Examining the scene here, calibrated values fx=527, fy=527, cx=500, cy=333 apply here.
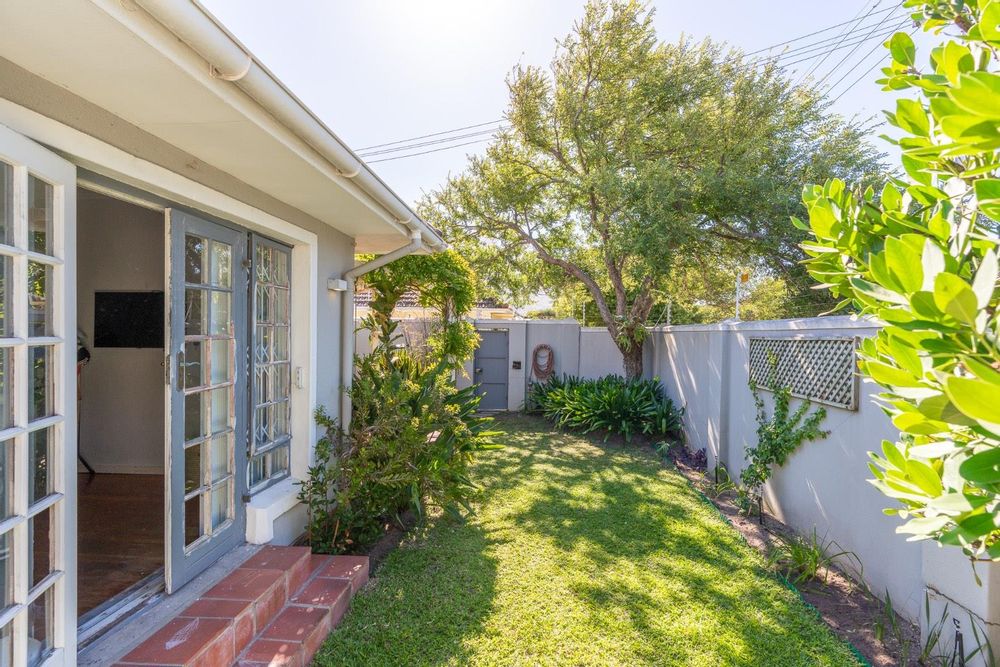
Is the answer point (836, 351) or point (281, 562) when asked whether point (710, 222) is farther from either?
point (281, 562)

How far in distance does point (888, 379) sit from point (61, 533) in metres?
2.83

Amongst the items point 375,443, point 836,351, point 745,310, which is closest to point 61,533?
point 375,443

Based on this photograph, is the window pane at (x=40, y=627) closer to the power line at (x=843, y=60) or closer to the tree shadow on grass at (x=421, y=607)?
the tree shadow on grass at (x=421, y=607)

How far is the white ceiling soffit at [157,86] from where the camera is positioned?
5.30 feet

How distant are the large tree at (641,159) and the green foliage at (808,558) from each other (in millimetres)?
4895

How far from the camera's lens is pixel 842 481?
4125mm

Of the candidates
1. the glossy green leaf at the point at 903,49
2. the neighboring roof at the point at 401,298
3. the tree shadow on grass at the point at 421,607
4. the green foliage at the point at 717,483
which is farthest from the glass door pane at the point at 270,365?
the green foliage at the point at 717,483

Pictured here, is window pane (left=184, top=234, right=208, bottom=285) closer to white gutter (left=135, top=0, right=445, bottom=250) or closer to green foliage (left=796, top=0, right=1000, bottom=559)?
white gutter (left=135, top=0, right=445, bottom=250)

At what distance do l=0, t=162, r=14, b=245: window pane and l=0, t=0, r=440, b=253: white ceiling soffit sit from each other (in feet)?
1.35

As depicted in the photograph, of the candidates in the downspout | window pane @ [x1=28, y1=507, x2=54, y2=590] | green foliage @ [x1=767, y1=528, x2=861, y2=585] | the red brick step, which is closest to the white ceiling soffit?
the downspout

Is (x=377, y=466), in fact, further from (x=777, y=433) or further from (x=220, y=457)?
(x=777, y=433)

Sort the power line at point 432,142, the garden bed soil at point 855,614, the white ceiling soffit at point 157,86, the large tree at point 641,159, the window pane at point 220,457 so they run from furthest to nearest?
the power line at point 432,142, the large tree at point 641,159, the window pane at point 220,457, the garden bed soil at point 855,614, the white ceiling soffit at point 157,86

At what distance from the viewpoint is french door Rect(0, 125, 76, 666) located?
1.82m

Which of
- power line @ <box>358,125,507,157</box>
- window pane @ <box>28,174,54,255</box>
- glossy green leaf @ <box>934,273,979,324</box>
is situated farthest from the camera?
power line @ <box>358,125,507,157</box>
